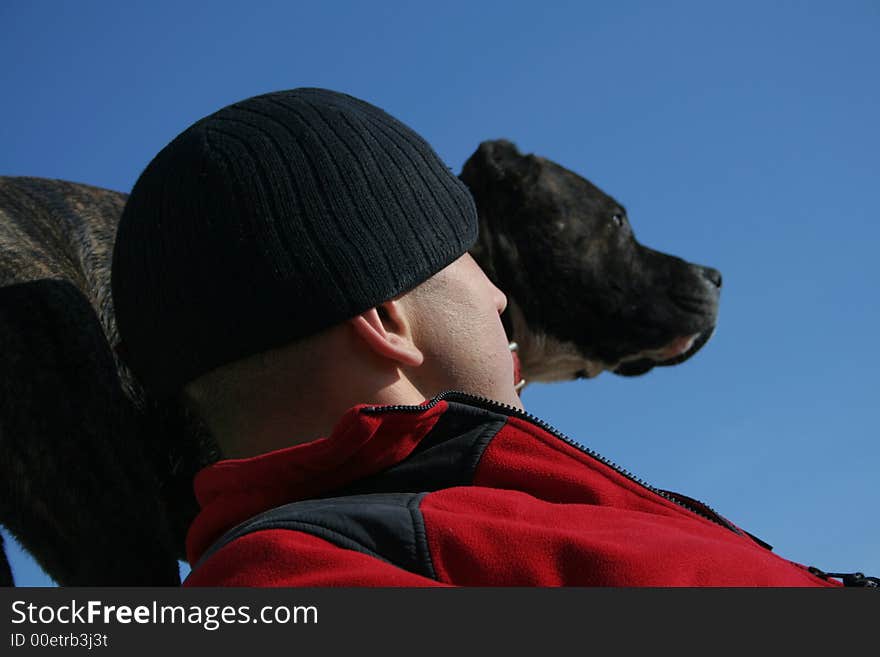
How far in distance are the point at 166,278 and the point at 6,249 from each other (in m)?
1.22

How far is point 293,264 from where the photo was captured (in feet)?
5.96

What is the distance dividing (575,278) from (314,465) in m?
4.01

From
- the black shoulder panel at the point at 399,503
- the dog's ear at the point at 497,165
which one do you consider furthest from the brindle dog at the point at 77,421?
the dog's ear at the point at 497,165

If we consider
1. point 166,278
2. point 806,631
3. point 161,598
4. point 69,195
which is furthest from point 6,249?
point 806,631

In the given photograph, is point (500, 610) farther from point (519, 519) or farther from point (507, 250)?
point (507, 250)

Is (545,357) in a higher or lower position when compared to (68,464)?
higher

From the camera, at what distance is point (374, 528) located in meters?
1.48

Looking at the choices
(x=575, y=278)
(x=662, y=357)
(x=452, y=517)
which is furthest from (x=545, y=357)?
(x=452, y=517)

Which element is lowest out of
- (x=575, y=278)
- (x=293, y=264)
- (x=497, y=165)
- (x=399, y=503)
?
(x=399, y=503)

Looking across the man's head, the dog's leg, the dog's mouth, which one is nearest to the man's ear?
the man's head

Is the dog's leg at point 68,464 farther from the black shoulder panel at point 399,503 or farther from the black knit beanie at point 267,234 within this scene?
the black shoulder panel at point 399,503

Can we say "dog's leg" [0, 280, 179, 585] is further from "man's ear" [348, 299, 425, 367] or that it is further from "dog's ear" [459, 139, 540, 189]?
"dog's ear" [459, 139, 540, 189]

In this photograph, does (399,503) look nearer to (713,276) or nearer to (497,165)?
(497,165)

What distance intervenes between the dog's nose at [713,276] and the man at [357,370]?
13.5ft
